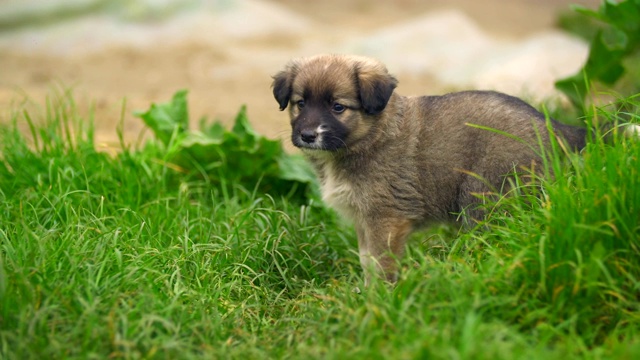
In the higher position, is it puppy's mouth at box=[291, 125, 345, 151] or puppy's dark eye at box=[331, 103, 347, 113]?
puppy's dark eye at box=[331, 103, 347, 113]

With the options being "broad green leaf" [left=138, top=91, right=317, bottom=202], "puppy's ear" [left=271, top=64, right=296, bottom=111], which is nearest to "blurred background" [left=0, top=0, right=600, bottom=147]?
"broad green leaf" [left=138, top=91, right=317, bottom=202]

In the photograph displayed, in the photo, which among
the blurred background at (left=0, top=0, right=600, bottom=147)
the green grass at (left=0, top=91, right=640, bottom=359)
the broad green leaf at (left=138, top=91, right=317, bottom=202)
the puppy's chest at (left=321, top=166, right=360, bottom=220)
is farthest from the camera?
the blurred background at (left=0, top=0, right=600, bottom=147)

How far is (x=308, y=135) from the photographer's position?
459 cm

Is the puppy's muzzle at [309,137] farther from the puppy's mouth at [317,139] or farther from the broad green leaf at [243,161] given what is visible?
the broad green leaf at [243,161]

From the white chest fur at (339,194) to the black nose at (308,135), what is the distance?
1.12ft

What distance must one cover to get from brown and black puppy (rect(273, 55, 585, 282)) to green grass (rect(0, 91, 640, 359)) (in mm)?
252

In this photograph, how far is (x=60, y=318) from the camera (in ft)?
11.6

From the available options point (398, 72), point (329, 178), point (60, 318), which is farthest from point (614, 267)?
point (398, 72)

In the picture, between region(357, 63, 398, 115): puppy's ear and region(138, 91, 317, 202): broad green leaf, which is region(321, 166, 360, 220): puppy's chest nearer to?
region(357, 63, 398, 115): puppy's ear

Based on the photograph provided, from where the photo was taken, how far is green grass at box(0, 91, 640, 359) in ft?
11.1

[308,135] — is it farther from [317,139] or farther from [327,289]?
[327,289]

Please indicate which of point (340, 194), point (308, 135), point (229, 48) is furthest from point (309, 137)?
point (229, 48)

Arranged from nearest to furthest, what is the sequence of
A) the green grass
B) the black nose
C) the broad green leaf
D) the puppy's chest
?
the green grass
the black nose
the puppy's chest
the broad green leaf

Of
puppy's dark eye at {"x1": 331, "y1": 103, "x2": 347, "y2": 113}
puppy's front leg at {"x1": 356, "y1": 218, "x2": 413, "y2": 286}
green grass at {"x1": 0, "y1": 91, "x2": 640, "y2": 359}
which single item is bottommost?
puppy's front leg at {"x1": 356, "y1": 218, "x2": 413, "y2": 286}
